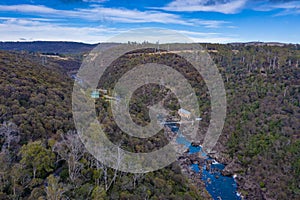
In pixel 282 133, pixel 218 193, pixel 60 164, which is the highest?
pixel 60 164

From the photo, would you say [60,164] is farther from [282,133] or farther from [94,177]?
[282,133]

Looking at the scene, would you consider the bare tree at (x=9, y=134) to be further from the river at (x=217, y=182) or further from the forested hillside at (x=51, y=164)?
the river at (x=217, y=182)

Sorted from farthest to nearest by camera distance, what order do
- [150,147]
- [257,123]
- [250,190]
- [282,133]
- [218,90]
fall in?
1. [218,90]
2. [257,123]
3. [282,133]
4. [250,190]
5. [150,147]

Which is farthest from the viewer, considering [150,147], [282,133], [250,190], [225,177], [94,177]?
[282,133]

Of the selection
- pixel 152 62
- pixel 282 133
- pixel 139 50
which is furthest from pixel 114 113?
pixel 139 50

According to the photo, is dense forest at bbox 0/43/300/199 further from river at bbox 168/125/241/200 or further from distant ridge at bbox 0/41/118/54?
distant ridge at bbox 0/41/118/54

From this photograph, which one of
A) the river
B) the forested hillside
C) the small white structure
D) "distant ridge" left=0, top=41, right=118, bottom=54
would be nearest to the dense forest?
the forested hillside

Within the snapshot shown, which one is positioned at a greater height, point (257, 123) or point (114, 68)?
→ point (114, 68)

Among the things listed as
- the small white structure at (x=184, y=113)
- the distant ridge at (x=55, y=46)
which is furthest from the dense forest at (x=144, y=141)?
the distant ridge at (x=55, y=46)

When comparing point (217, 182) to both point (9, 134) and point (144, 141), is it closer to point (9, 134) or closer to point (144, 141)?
point (144, 141)
